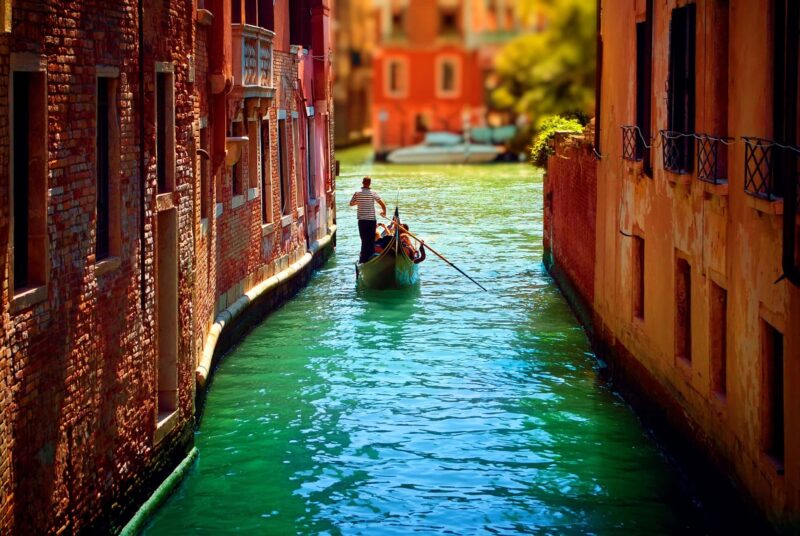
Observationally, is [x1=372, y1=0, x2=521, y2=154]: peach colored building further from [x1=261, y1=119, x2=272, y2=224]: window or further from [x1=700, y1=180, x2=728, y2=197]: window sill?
[x1=700, y1=180, x2=728, y2=197]: window sill

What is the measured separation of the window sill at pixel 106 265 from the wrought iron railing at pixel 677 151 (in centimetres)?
416

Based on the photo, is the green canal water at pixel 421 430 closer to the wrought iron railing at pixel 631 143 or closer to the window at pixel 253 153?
the window at pixel 253 153

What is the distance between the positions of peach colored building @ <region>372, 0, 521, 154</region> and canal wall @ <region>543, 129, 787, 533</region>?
37904 millimetres

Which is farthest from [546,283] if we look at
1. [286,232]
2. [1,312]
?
[1,312]

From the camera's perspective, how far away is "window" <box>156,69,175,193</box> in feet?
34.4

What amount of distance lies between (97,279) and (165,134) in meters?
2.29

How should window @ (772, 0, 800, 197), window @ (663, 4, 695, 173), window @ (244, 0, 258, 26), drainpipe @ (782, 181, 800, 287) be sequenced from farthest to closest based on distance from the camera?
window @ (244, 0, 258, 26) → window @ (663, 4, 695, 173) → window @ (772, 0, 800, 197) → drainpipe @ (782, 181, 800, 287)

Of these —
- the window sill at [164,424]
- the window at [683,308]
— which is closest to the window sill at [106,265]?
the window sill at [164,424]

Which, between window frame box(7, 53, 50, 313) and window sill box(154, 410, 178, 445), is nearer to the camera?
window frame box(7, 53, 50, 313)

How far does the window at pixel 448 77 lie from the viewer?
6200cm

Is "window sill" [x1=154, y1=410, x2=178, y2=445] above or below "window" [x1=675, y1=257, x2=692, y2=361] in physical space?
below

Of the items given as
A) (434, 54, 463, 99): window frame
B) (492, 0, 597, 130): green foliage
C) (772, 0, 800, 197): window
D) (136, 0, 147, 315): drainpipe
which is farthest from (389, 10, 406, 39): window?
(772, 0, 800, 197): window

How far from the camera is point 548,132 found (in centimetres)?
2192

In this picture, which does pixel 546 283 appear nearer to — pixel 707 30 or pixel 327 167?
pixel 327 167
